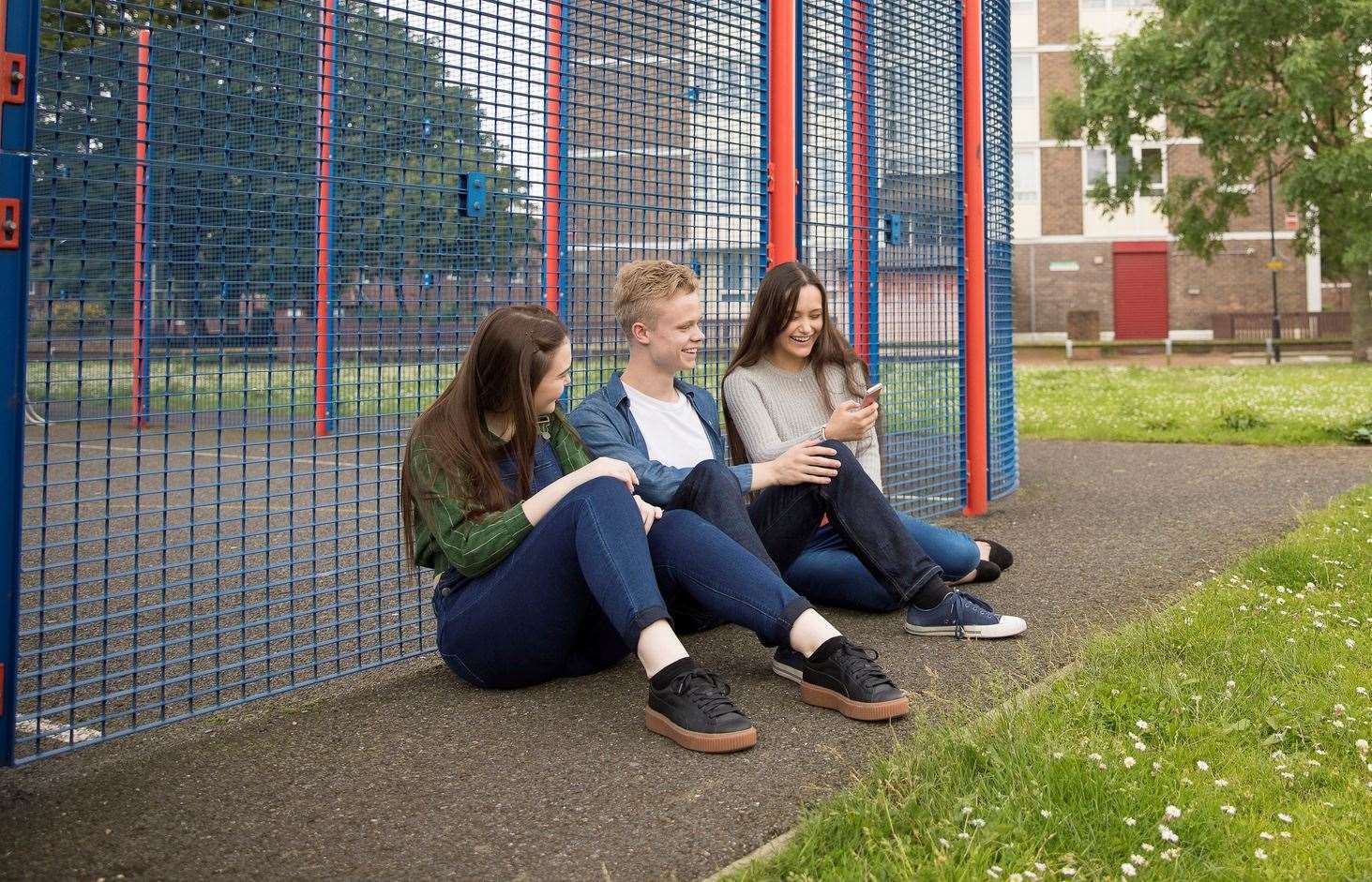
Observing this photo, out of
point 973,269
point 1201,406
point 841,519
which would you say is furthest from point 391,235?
point 1201,406

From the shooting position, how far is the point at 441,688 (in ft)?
12.9

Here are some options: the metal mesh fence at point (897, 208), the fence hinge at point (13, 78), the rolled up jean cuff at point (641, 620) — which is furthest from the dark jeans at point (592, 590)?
the metal mesh fence at point (897, 208)

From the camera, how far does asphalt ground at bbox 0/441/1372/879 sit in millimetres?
2662

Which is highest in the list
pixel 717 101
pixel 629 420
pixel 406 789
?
pixel 717 101

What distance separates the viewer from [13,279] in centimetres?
303

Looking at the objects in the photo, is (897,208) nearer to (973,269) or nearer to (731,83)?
(973,269)

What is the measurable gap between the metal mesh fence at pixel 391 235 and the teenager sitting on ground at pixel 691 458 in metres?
0.64

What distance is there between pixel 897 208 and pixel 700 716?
4.21 metres

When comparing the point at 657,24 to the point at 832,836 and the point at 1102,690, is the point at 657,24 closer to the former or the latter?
the point at 1102,690

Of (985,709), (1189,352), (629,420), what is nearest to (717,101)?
(629,420)

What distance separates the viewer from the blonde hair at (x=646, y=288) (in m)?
4.16

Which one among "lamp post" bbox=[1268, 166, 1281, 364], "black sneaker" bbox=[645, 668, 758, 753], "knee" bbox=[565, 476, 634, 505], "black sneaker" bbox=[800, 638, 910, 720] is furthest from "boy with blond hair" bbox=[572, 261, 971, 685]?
"lamp post" bbox=[1268, 166, 1281, 364]

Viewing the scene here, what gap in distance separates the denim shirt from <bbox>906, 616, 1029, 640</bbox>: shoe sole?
0.79 m

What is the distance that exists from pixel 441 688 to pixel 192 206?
61.2 inches
